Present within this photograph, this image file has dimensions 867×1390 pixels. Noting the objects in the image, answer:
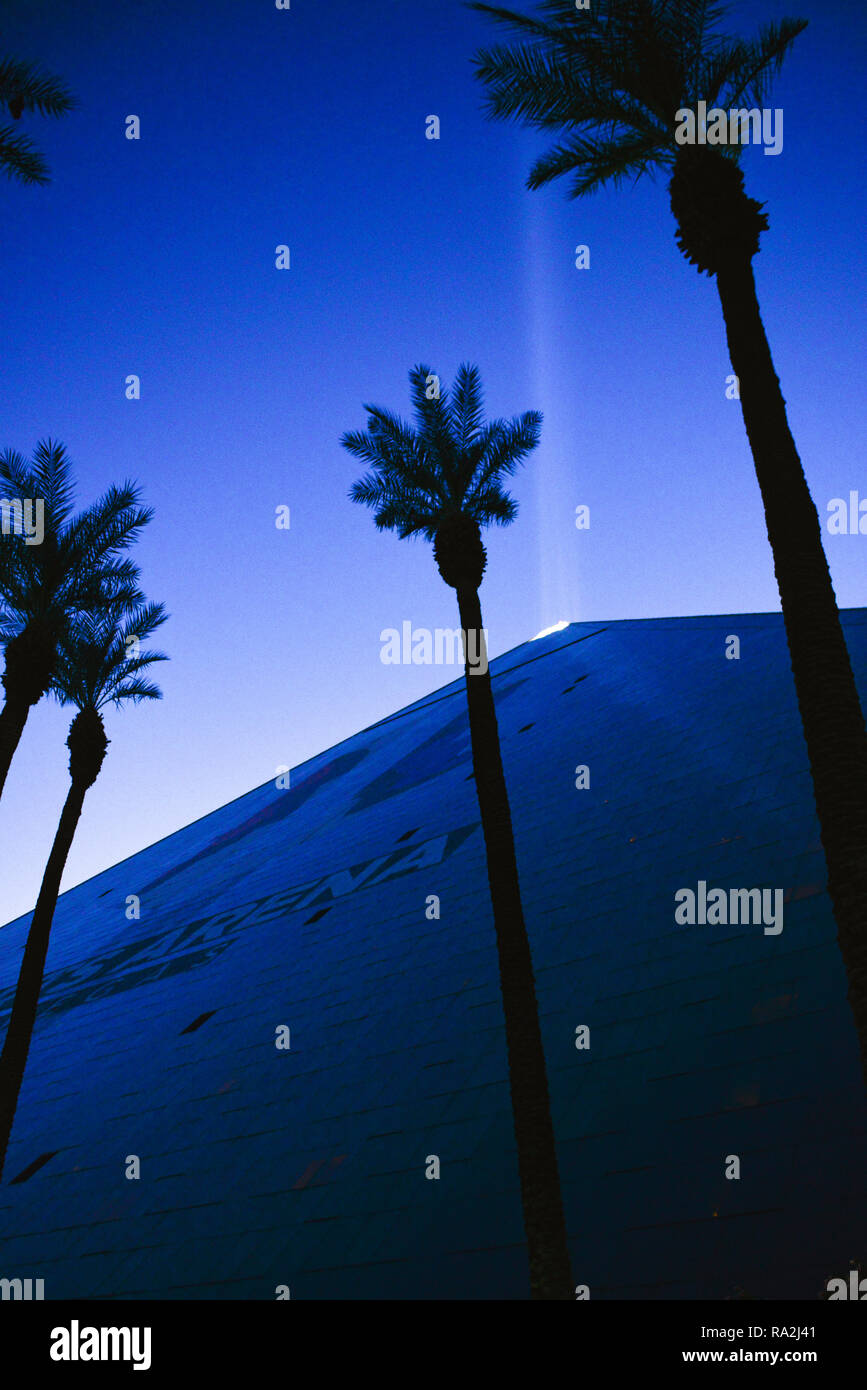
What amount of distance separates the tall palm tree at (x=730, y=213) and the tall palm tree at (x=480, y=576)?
101 inches

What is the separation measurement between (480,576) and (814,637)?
5110mm

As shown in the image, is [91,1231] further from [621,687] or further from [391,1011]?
[621,687]

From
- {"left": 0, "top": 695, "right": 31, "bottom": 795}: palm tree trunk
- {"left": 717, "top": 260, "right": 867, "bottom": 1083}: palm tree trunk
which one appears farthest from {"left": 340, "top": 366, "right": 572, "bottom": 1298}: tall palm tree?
{"left": 0, "top": 695, "right": 31, "bottom": 795}: palm tree trunk

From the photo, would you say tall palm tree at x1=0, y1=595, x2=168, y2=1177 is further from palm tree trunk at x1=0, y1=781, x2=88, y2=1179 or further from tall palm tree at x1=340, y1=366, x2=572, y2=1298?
tall palm tree at x1=340, y1=366, x2=572, y2=1298

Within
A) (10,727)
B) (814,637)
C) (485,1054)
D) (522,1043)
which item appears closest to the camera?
(814,637)

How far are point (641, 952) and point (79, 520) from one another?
413 inches

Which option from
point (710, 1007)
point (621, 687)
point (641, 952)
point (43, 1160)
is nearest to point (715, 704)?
point (621, 687)

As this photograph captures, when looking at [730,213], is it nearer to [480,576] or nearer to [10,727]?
[480,576]

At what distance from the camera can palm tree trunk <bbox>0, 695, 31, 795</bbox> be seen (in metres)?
12.8

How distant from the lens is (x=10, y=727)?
43.1 ft

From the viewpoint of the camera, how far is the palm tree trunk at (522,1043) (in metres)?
6.95

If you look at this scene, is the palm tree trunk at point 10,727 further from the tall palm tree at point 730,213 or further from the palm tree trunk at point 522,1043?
the tall palm tree at point 730,213

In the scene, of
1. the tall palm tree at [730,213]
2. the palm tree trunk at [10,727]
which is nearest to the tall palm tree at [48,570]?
the palm tree trunk at [10,727]

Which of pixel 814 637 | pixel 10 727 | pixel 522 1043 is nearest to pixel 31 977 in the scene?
pixel 10 727
